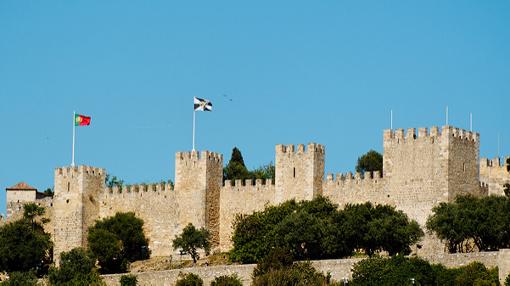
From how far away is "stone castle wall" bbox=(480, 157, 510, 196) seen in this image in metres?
64.9

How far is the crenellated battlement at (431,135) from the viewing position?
61.6 metres

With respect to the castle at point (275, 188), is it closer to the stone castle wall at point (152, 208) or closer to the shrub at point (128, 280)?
the stone castle wall at point (152, 208)

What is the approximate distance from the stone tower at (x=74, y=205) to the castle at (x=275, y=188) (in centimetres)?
5

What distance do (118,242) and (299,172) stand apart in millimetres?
9466

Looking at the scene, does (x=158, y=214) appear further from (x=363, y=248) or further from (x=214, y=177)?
(x=363, y=248)

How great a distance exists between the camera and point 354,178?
6488 centimetres

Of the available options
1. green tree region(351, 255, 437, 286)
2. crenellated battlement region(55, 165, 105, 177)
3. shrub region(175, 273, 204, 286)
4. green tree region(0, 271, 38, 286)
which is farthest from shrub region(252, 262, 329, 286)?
crenellated battlement region(55, 165, 105, 177)

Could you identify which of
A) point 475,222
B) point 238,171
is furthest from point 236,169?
point 475,222

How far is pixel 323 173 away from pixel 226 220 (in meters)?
5.65

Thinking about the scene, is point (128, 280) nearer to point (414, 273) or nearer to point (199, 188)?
point (199, 188)

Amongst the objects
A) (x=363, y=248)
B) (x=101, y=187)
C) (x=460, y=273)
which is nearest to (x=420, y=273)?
(x=460, y=273)

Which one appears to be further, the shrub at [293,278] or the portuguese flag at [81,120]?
the portuguese flag at [81,120]

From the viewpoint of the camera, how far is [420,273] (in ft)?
174

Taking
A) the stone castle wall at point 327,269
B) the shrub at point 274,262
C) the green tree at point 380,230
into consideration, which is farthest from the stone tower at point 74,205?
the green tree at point 380,230
